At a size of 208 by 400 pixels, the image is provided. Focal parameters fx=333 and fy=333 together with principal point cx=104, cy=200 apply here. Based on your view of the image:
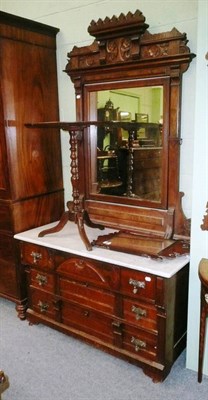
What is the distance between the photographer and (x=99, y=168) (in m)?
2.57

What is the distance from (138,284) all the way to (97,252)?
0.33m

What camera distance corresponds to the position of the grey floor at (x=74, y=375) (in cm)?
187

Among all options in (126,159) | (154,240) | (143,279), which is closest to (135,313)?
(143,279)

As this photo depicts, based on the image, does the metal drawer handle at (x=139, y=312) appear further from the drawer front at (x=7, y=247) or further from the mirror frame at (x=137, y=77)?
the drawer front at (x=7, y=247)

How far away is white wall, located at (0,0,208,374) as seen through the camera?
73.4 inches

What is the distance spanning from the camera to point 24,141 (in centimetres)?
245

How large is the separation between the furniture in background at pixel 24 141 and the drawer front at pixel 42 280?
0.15m

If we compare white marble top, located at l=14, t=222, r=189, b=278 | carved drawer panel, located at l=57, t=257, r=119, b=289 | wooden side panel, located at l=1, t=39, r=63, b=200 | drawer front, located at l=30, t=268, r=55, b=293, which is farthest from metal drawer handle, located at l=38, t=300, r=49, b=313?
wooden side panel, located at l=1, t=39, r=63, b=200

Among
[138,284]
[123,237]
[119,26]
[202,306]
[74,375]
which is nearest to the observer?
[202,306]

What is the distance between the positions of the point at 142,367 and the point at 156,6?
87.6 inches

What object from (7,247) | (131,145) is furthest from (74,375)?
(131,145)

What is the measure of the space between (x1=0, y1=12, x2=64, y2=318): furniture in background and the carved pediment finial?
0.48m

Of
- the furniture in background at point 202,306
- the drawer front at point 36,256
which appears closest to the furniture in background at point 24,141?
the drawer front at point 36,256

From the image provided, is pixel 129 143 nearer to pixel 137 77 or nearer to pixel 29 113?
pixel 137 77
